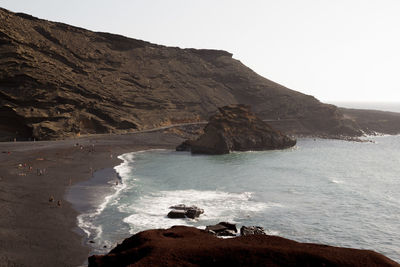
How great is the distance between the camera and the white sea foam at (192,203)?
35.1 meters

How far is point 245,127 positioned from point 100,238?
2881 inches

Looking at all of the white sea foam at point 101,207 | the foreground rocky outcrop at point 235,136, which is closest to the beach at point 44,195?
the white sea foam at point 101,207

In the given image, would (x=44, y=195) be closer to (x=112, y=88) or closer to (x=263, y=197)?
(x=263, y=197)

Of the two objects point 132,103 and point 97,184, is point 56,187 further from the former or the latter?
point 132,103

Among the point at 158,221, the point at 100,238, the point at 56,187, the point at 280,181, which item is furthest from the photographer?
the point at 280,181

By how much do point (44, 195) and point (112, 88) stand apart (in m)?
86.9

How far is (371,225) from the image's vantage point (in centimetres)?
3641

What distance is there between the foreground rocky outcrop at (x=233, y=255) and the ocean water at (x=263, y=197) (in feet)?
43.7

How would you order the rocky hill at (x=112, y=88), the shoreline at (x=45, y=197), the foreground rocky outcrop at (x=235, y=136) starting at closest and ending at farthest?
the shoreline at (x=45, y=197), the foreground rocky outcrop at (x=235, y=136), the rocky hill at (x=112, y=88)

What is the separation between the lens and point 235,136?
313 ft

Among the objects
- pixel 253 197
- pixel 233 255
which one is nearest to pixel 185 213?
pixel 253 197

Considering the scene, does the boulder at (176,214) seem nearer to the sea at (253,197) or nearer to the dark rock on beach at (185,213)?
the dark rock on beach at (185,213)

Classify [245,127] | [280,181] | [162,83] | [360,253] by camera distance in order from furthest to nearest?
[162,83], [245,127], [280,181], [360,253]

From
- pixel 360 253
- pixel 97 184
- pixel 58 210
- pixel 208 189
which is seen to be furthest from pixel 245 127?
pixel 360 253
